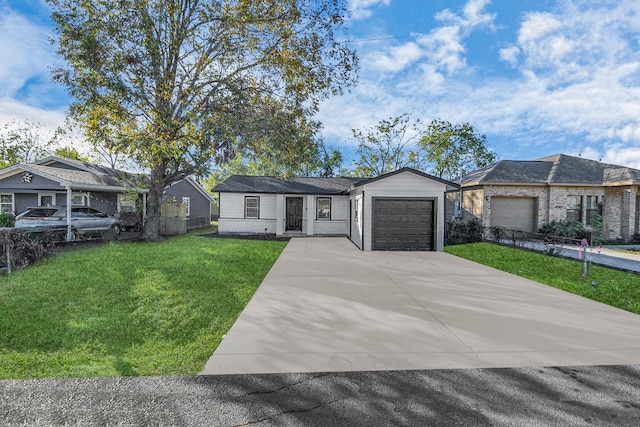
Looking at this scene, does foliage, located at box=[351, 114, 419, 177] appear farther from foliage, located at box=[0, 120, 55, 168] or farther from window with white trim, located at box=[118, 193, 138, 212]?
foliage, located at box=[0, 120, 55, 168]

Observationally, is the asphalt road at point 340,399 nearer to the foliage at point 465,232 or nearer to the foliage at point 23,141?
the foliage at point 465,232

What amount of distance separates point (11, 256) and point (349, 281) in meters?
8.96

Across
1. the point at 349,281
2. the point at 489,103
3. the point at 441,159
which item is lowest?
the point at 349,281

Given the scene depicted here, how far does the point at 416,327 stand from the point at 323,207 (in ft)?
45.4

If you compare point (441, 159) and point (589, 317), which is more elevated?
point (441, 159)

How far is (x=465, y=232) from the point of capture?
15922 mm

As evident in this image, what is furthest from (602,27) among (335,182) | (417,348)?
(417,348)

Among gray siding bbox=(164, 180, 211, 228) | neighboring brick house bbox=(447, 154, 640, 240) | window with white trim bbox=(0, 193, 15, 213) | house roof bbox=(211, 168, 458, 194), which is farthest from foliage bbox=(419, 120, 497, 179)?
window with white trim bbox=(0, 193, 15, 213)

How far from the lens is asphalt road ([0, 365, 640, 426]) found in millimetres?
2416

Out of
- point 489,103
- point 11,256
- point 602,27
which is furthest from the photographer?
point 489,103

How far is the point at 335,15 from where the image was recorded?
42.0 ft

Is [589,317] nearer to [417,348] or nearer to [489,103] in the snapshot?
[417,348]

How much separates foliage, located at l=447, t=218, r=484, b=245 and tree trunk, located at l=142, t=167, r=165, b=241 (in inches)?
593

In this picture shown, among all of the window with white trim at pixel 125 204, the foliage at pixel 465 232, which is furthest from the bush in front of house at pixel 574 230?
the window with white trim at pixel 125 204
